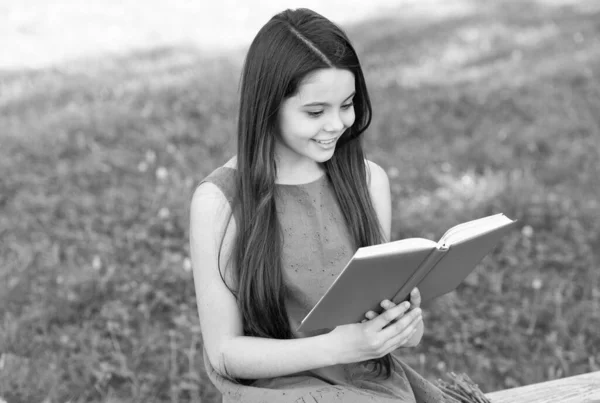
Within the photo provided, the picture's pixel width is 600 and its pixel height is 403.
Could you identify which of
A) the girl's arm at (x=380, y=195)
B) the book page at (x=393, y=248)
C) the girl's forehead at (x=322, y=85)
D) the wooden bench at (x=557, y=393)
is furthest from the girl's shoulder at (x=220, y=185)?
the wooden bench at (x=557, y=393)

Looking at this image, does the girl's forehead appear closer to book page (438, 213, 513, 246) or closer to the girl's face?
the girl's face

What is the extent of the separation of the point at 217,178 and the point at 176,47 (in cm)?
460

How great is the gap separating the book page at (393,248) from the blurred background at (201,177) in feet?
4.87

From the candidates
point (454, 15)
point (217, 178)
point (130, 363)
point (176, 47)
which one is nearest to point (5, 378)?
point (130, 363)

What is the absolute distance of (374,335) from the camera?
5.62ft

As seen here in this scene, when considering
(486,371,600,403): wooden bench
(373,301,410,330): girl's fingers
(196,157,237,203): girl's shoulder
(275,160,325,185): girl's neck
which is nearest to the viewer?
(373,301,410,330): girl's fingers

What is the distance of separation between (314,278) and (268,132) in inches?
15.3

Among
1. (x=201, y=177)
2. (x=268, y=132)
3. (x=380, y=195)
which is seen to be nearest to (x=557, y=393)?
(x=380, y=195)

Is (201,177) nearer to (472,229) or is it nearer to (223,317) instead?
(223,317)

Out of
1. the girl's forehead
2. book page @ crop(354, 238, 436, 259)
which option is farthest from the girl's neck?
book page @ crop(354, 238, 436, 259)

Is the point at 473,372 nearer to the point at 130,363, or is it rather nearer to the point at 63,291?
the point at 130,363

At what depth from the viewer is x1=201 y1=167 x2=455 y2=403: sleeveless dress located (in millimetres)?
1878

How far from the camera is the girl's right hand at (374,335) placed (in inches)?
67.7

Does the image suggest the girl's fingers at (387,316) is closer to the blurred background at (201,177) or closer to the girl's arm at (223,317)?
the girl's arm at (223,317)
